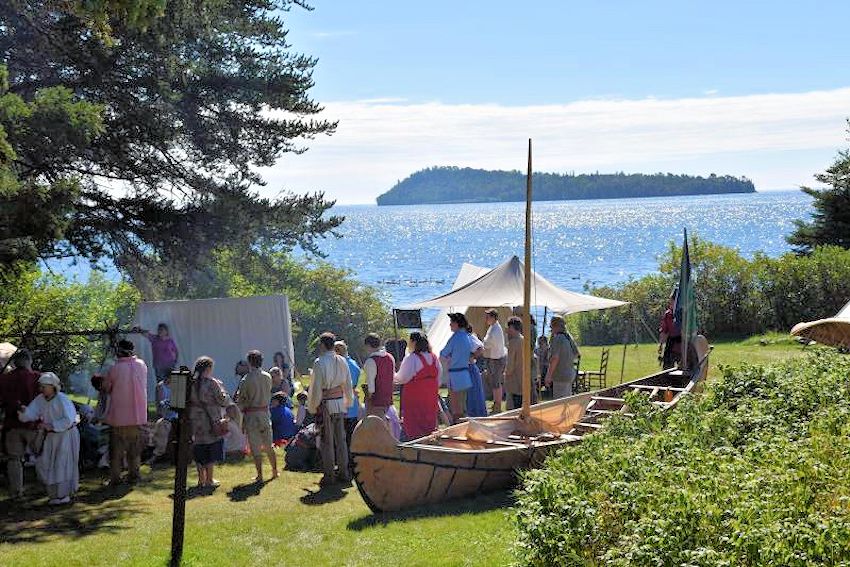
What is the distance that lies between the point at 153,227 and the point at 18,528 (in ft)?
25.0

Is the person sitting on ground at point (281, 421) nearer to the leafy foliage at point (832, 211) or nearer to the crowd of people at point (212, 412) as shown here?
the crowd of people at point (212, 412)

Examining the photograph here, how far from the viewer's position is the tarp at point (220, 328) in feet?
53.4

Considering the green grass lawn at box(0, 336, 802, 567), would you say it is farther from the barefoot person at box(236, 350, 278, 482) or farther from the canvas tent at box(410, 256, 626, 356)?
the canvas tent at box(410, 256, 626, 356)

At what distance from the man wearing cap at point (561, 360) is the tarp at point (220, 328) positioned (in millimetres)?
5350

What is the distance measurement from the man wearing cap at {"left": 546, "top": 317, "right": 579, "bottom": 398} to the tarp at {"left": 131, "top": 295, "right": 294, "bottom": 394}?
211 inches

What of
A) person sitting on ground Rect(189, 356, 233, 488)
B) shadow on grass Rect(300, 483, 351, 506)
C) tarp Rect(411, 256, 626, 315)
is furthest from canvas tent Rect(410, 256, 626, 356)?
person sitting on ground Rect(189, 356, 233, 488)

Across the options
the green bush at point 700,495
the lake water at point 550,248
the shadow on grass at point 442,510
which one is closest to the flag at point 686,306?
the shadow on grass at point 442,510

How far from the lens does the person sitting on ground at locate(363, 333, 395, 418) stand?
10.6 metres

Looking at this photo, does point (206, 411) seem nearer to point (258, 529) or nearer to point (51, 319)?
point (258, 529)

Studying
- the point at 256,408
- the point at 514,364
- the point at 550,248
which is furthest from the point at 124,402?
the point at 550,248

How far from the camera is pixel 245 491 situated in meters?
10.5

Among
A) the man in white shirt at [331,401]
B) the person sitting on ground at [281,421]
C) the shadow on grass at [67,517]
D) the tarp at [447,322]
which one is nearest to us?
the shadow on grass at [67,517]

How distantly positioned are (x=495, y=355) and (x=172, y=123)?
6400mm

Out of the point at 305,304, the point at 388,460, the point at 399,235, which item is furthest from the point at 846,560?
the point at 399,235
